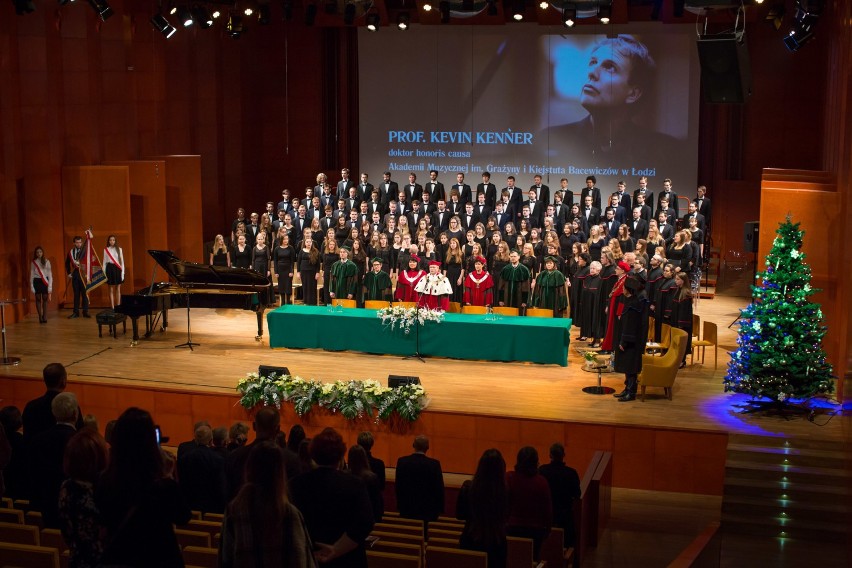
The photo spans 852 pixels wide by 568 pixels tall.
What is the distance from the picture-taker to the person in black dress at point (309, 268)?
16.5 metres

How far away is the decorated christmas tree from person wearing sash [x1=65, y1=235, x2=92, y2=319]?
410 inches

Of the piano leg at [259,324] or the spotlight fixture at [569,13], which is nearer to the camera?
the piano leg at [259,324]

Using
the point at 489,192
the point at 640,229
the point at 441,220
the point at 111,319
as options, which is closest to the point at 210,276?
the point at 111,319

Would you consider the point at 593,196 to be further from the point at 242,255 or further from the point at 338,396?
the point at 338,396

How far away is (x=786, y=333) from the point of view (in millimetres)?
11406

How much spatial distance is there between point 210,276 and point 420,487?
8.55 metres

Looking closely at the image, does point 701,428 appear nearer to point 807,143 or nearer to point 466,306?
point 466,306

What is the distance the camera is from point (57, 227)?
697 inches

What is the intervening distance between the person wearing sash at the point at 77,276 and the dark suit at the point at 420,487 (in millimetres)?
10862

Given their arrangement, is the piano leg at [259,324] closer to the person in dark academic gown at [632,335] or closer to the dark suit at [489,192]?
the person in dark academic gown at [632,335]

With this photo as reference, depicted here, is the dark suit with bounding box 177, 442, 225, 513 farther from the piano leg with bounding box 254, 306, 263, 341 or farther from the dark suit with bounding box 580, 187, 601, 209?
the dark suit with bounding box 580, 187, 601, 209

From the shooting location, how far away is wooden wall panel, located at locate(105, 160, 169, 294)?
62.3ft

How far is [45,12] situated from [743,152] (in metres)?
13.5

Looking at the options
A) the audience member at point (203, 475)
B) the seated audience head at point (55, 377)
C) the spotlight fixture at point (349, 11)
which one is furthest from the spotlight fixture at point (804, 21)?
the seated audience head at point (55, 377)
